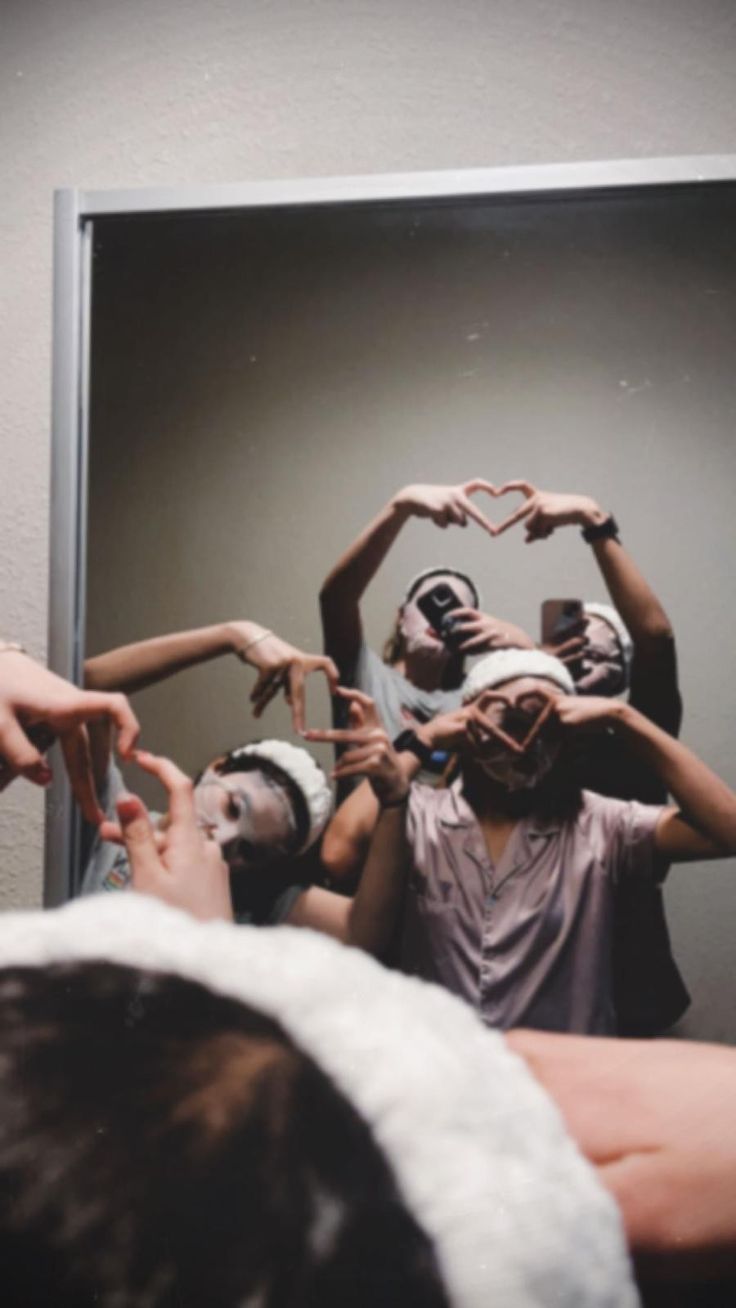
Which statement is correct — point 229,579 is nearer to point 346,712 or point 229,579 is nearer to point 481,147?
point 346,712

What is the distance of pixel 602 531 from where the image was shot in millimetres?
842

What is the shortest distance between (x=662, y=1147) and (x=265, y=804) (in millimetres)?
397

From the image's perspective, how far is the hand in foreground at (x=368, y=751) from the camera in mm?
868

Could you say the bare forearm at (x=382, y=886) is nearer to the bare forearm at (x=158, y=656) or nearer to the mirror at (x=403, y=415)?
the mirror at (x=403, y=415)

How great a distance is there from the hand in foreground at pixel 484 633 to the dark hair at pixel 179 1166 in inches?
16.2

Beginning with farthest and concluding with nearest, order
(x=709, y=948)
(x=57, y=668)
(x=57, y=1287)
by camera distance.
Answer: (x=57, y=668) → (x=709, y=948) → (x=57, y=1287)

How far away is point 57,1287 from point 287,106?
925 millimetres

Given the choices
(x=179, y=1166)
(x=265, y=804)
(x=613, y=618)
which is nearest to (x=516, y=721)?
(x=613, y=618)

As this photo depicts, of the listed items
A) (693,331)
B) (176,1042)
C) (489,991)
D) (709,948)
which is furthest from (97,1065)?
(693,331)

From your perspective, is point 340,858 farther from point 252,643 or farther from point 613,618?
point 613,618

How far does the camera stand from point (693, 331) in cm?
84

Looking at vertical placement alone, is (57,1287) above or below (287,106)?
Answer: below

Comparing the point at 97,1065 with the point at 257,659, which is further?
the point at 257,659

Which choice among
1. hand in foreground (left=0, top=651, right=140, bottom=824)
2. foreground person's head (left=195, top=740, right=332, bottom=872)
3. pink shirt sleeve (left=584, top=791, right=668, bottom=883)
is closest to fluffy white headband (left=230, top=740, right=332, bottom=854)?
foreground person's head (left=195, top=740, right=332, bottom=872)
